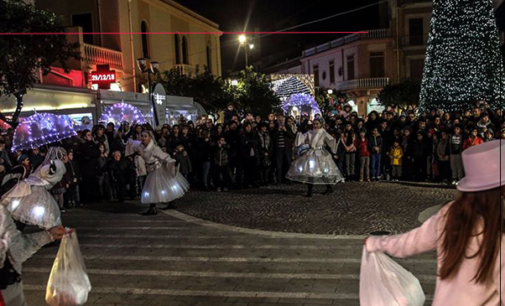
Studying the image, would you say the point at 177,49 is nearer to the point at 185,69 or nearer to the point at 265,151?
the point at 185,69

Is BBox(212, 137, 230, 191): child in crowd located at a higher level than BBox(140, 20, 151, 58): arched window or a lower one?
lower

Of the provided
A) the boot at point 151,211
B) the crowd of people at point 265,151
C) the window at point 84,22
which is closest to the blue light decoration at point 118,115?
the crowd of people at point 265,151

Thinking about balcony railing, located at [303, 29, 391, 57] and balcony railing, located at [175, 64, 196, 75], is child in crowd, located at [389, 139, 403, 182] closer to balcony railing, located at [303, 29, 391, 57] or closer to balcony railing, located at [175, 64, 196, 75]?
balcony railing, located at [175, 64, 196, 75]

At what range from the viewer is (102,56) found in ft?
88.7

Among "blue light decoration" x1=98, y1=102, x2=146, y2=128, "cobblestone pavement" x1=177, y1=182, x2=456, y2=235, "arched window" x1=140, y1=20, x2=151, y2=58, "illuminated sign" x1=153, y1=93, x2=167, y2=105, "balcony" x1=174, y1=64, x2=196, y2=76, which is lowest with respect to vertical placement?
"cobblestone pavement" x1=177, y1=182, x2=456, y2=235

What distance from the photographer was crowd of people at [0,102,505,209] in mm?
13766

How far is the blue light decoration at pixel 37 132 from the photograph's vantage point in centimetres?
1134

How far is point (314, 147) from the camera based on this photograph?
12586mm

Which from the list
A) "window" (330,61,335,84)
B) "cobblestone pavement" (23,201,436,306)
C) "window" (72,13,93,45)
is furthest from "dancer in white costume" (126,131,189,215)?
"window" (330,61,335,84)

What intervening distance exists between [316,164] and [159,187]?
146 inches

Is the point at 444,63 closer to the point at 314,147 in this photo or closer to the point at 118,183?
the point at 314,147

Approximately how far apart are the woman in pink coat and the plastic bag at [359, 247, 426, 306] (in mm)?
389

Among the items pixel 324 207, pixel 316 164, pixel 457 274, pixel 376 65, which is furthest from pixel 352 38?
pixel 457 274

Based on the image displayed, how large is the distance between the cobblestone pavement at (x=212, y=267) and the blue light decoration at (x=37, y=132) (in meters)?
2.46
